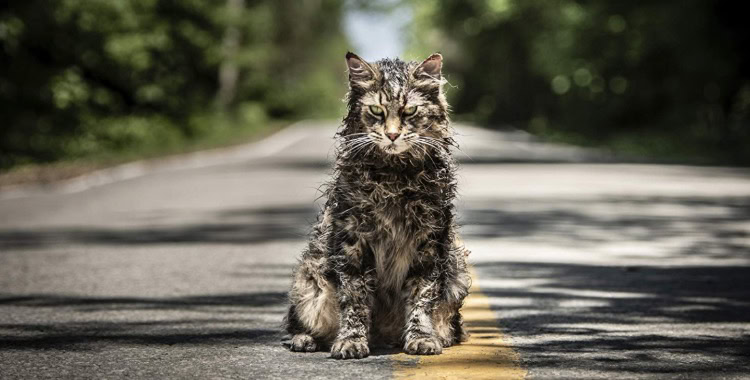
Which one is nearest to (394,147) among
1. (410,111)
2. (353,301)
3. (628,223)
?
(410,111)

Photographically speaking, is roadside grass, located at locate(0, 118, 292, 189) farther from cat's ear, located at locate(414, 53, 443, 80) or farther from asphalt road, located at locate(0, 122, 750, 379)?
cat's ear, located at locate(414, 53, 443, 80)

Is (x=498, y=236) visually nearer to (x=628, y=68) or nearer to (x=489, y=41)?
(x=628, y=68)

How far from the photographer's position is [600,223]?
1254 cm

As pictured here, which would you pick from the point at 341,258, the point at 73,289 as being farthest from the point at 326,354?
the point at 73,289

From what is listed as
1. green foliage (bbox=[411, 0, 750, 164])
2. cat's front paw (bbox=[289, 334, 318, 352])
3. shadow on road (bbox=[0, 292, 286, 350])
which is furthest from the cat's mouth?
green foliage (bbox=[411, 0, 750, 164])

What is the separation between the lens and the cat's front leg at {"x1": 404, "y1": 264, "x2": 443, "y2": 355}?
529 cm

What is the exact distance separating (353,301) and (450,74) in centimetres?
4235

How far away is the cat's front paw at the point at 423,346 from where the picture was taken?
5340mm

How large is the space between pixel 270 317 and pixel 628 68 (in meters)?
36.9

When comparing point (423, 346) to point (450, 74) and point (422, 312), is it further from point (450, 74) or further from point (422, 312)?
point (450, 74)

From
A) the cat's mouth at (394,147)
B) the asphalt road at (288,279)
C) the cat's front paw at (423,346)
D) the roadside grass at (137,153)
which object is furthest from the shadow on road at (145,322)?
the roadside grass at (137,153)

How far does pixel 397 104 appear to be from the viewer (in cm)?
517

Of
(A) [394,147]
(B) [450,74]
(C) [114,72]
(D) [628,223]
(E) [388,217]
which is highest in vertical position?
(B) [450,74]

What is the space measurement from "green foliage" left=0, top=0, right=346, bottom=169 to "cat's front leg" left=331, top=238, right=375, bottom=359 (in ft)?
87.4
